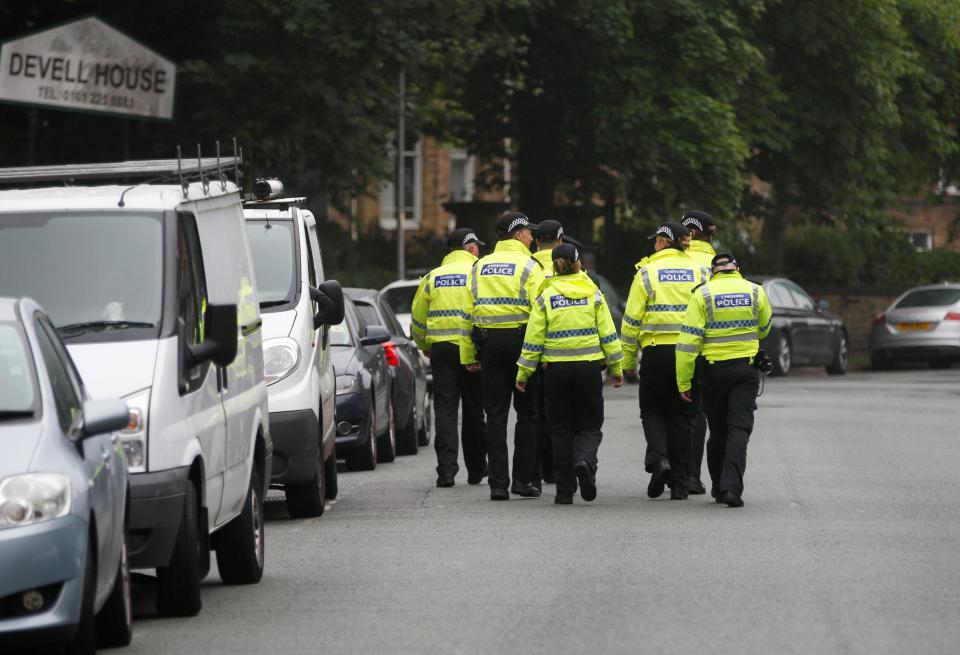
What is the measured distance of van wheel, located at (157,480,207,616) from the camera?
8.25m

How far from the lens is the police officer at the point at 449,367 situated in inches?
569

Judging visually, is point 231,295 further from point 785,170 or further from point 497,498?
point 785,170

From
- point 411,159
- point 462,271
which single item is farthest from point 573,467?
point 411,159

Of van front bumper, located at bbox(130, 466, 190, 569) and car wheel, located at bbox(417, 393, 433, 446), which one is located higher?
van front bumper, located at bbox(130, 466, 190, 569)

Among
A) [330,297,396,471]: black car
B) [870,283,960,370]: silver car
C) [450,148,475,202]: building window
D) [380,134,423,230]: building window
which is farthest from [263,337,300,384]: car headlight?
[450,148,475,202]: building window

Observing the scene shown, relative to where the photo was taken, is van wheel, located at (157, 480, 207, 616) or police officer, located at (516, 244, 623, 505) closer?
van wheel, located at (157, 480, 207, 616)

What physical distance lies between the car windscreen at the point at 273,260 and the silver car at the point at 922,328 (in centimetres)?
2282

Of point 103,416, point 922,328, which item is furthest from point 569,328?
point 922,328

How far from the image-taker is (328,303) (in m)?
13.0

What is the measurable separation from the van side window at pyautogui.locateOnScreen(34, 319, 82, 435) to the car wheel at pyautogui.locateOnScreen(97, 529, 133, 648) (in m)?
0.58

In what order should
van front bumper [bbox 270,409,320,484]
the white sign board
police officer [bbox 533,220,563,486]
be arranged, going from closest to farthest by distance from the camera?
van front bumper [bbox 270,409,320,484] < police officer [bbox 533,220,563,486] < the white sign board

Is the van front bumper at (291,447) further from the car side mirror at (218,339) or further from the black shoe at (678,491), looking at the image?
the car side mirror at (218,339)

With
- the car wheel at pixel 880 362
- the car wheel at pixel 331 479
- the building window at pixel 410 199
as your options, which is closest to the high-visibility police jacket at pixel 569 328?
the car wheel at pixel 331 479

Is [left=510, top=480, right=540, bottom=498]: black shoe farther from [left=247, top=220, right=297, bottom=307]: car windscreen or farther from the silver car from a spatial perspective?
the silver car
